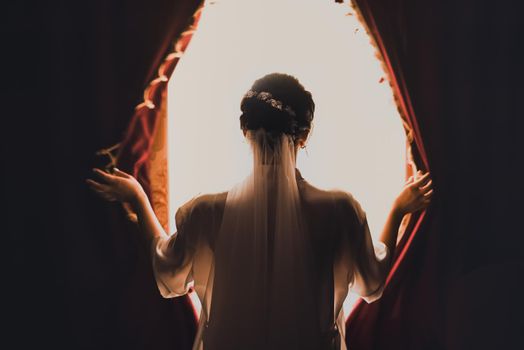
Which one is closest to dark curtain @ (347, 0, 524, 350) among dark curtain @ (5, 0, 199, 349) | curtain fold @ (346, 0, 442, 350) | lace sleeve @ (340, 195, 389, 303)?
curtain fold @ (346, 0, 442, 350)

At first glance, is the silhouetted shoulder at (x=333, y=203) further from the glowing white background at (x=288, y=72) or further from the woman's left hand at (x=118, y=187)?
the woman's left hand at (x=118, y=187)

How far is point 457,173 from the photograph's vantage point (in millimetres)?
1541

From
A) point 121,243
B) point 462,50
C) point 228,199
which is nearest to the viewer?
point 228,199

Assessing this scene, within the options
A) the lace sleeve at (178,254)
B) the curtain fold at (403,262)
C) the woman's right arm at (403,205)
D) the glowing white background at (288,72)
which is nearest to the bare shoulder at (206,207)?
the lace sleeve at (178,254)

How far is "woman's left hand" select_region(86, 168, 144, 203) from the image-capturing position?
1313mm

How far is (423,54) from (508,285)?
781 millimetres

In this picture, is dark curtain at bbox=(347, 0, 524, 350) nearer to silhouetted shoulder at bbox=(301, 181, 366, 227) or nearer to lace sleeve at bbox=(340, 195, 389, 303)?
lace sleeve at bbox=(340, 195, 389, 303)

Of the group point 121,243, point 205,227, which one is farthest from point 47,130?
point 205,227

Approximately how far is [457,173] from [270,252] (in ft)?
2.42

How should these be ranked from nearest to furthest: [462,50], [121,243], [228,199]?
[228,199], [121,243], [462,50]

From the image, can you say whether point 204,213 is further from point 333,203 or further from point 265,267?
point 333,203

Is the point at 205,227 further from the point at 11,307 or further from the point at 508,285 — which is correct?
A: the point at 508,285

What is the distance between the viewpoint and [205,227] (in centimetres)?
113

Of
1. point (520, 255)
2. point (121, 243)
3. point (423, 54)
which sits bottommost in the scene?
point (121, 243)
